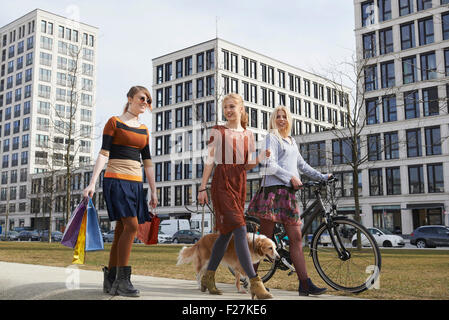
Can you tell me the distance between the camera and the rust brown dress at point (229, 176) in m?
4.11

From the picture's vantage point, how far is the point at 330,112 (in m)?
66.6

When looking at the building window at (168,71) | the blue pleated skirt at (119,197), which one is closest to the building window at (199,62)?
the building window at (168,71)

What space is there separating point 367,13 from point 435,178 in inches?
711

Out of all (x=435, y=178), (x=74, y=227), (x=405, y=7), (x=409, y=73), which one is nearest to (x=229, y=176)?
(x=74, y=227)

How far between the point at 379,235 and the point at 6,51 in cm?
7582

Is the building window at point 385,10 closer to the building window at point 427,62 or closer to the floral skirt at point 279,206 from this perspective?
the building window at point 427,62

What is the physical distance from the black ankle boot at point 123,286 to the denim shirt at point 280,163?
5.37ft

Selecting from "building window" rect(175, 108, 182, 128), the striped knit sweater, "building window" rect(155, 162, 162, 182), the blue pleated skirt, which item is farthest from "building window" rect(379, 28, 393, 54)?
the blue pleated skirt

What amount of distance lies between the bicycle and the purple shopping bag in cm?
173

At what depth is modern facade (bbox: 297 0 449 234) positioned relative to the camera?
4194 cm

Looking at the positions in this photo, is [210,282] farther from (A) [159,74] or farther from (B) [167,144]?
Result: (A) [159,74]

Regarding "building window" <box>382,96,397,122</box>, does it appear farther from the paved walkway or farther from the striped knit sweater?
the striped knit sweater

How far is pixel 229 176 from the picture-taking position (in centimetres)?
419
